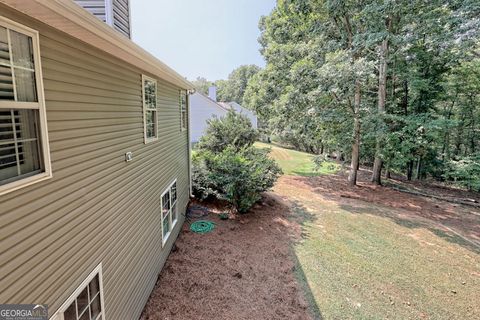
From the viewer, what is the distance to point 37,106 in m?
1.91

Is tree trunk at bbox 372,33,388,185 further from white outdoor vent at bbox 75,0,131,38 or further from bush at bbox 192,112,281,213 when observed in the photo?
white outdoor vent at bbox 75,0,131,38

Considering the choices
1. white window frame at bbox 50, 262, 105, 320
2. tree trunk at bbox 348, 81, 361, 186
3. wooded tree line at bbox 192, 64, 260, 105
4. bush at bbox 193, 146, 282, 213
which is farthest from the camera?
wooded tree line at bbox 192, 64, 260, 105

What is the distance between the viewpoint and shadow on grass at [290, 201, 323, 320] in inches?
178

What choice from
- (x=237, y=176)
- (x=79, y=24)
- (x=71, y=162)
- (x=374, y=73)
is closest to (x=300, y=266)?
(x=237, y=176)

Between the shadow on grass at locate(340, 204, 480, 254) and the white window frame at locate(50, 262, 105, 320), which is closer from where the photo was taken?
the white window frame at locate(50, 262, 105, 320)

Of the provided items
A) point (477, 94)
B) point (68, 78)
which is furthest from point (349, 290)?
point (477, 94)

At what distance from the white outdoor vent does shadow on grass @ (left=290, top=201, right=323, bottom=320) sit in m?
6.64

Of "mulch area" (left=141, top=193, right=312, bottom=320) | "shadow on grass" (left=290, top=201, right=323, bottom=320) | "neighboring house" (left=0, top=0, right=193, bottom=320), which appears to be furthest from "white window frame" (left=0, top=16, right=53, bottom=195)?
"shadow on grass" (left=290, top=201, right=323, bottom=320)

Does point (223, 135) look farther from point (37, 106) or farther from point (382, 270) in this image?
point (37, 106)

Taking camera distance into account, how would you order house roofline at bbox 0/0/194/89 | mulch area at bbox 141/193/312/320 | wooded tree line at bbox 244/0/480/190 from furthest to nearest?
1. wooded tree line at bbox 244/0/480/190
2. mulch area at bbox 141/193/312/320
3. house roofline at bbox 0/0/194/89

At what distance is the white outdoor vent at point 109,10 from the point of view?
4391 millimetres

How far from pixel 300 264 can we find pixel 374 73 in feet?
38.4

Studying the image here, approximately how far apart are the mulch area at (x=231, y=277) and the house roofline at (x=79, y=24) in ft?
14.3

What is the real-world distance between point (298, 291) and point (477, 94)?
18.8m
